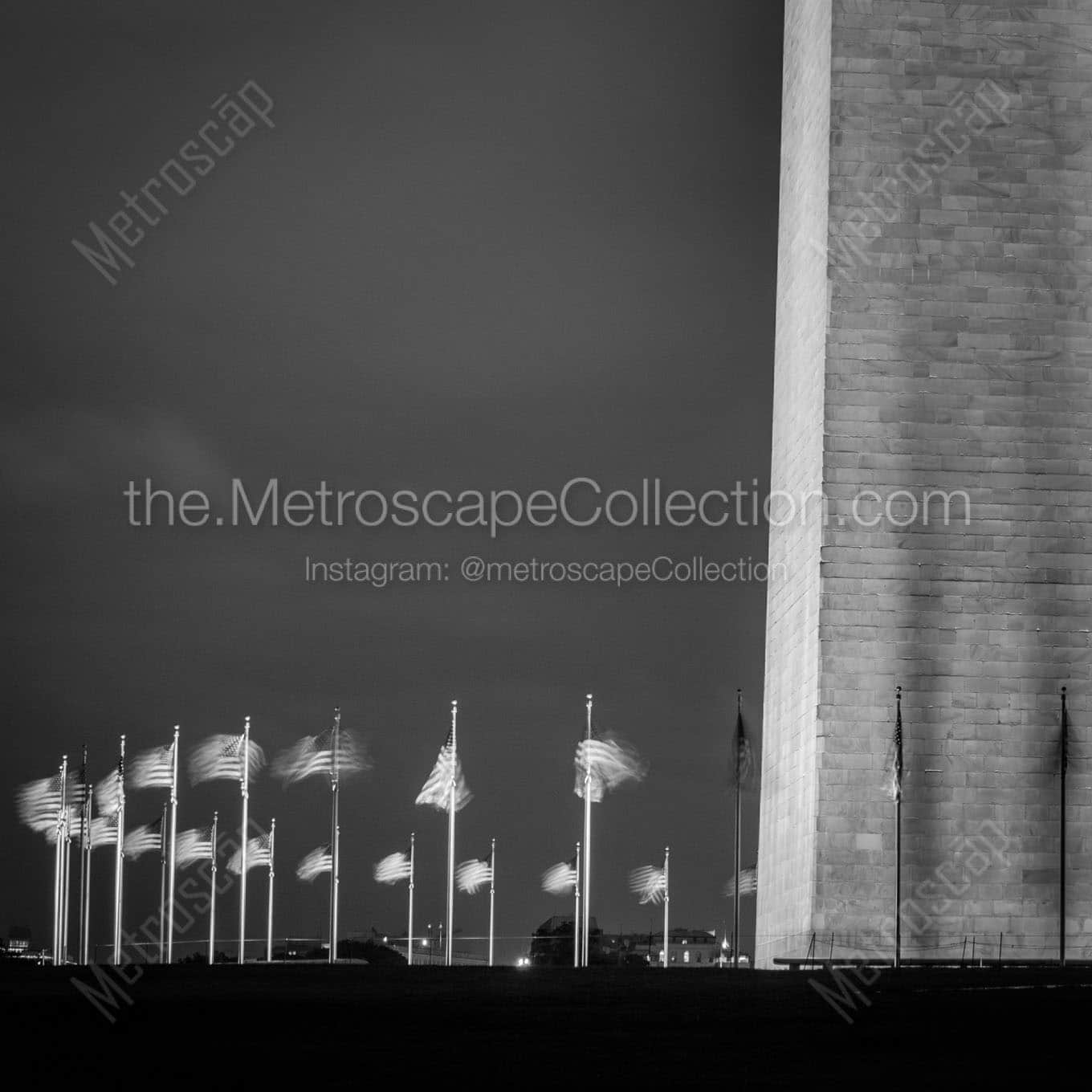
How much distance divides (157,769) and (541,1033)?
100.0 ft

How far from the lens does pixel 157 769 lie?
4612 cm

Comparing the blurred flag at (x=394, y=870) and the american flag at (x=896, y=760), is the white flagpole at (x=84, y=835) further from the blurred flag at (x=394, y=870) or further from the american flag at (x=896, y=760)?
the american flag at (x=896, y=760)

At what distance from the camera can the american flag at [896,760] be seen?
113ft

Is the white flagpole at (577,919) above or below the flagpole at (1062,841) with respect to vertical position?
below

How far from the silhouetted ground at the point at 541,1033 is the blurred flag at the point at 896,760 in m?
10.5

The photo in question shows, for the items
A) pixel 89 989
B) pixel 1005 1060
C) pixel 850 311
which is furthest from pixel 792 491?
pixel 1005 1060

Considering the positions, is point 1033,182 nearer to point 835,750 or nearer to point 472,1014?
point 835,750

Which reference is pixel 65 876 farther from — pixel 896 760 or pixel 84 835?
pixel 896 760

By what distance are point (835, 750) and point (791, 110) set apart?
1429 cm

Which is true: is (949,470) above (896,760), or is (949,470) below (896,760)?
above

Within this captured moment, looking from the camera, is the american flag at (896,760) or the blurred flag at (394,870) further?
the blurred flag at (394,870)

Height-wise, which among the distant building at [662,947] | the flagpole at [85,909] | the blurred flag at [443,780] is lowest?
the distant building at [662,947]

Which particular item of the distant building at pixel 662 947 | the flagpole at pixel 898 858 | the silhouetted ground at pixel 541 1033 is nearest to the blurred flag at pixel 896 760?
the flagpole at pixel 898 858

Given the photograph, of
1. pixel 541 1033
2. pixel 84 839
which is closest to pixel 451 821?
pixel 84 839
